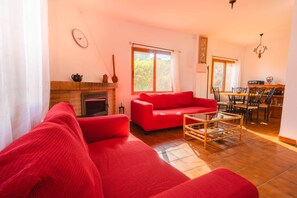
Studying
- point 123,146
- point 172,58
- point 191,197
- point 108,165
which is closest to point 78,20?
point 172,58

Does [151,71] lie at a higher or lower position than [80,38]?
lower

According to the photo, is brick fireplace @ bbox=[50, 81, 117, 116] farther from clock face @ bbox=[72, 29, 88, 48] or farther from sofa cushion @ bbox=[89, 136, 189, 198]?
sofa cushion @ bbox=[89, 136, 189, 198]

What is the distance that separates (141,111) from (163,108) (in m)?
0.86

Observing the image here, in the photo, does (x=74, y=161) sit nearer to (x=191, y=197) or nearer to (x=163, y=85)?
(x=191, y=197)

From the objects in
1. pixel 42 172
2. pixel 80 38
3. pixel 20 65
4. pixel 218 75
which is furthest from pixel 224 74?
pixel 42 172

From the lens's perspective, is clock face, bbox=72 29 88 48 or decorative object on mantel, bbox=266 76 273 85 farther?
decorative object on mantel, bbox=266 76 273 85

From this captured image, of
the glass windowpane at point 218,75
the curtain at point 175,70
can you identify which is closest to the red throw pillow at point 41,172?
the curtain at point 175,70

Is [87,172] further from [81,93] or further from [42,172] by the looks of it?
[81,93]

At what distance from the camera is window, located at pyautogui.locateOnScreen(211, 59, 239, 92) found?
18.1 ft

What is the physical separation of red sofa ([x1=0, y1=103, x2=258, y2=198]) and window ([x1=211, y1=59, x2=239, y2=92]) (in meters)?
4.99

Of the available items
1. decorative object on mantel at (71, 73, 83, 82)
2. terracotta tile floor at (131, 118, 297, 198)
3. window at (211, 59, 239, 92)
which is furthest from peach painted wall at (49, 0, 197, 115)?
window at (211, 59, 239, 92)

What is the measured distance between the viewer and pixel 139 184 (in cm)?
91

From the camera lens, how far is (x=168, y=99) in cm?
382

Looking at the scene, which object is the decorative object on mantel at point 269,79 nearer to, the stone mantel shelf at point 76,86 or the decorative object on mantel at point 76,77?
the stone mantel shelf at point 76,86
